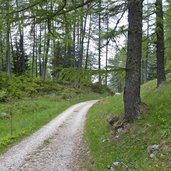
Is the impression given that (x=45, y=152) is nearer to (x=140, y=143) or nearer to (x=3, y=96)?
(x=140, y=143)

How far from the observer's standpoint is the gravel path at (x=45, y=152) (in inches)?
366

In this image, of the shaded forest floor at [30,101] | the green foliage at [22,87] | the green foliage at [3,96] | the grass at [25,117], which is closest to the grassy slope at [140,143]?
the grass at [25,117]

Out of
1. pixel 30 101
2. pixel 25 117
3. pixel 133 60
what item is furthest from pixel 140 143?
pixel 30 101

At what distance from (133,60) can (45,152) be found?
460 cm

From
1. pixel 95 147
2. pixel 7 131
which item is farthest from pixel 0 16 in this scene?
pixel 7 131

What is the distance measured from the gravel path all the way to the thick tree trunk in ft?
8.84

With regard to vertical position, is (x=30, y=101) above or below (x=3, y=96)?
below

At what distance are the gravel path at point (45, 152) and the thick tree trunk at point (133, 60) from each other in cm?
269

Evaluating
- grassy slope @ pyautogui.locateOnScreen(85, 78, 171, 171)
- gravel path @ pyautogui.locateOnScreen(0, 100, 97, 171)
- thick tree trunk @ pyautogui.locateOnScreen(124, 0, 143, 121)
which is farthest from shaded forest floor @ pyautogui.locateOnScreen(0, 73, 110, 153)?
thick tree trunk @ pyautogui.locateOnScreen(124, 0, 143, 121)

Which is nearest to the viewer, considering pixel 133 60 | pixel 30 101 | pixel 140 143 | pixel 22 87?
pixel 140 143

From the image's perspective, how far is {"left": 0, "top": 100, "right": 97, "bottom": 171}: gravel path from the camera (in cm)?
930

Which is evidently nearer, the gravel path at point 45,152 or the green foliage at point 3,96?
the gravel path at point 45,152

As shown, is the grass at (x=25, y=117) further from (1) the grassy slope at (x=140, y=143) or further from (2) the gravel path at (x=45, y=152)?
(1) the grassy slope at (x=140, y=143)

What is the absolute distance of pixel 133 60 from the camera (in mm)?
10875
